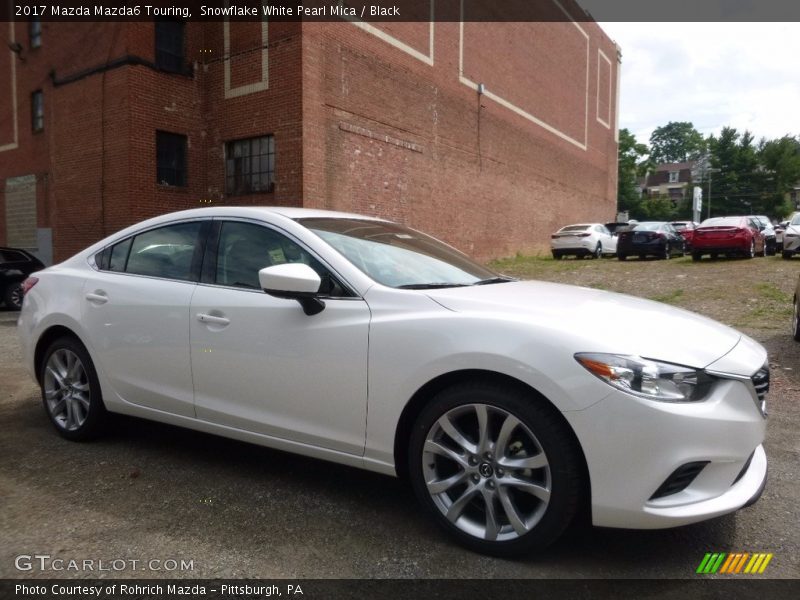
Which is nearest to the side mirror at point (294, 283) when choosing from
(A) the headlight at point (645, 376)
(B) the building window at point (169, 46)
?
(A) the headlight at point (645, 376)

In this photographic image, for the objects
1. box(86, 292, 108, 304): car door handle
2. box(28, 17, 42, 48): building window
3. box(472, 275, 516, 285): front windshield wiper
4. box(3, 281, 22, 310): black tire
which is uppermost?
box(28, 17, 42, 48): building window

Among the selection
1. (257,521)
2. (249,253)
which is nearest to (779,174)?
(249,253)

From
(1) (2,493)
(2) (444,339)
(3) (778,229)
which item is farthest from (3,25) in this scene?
(3) (778,229)

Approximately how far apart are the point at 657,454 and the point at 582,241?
2123cm

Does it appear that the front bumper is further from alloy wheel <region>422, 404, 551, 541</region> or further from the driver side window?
the driver side window

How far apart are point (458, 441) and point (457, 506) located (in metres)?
0.29

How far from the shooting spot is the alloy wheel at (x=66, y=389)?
4242mm

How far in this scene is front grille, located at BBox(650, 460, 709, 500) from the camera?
2486 mm

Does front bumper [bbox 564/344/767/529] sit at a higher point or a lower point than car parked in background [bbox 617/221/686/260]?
lower

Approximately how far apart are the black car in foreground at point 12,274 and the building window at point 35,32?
7.96 meters

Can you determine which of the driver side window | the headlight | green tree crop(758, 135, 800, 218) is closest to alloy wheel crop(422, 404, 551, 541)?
the headlight

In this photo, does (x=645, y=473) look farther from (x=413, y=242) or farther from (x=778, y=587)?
(x=413, y=242)

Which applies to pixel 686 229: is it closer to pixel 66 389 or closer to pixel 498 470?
pixel 66 389

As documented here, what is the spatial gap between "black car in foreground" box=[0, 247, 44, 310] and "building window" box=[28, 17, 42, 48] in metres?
7.96
